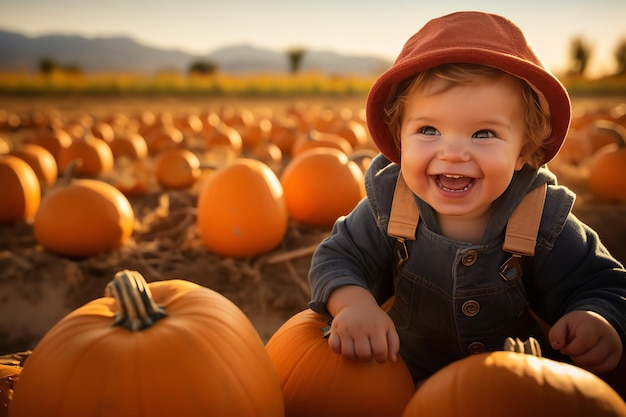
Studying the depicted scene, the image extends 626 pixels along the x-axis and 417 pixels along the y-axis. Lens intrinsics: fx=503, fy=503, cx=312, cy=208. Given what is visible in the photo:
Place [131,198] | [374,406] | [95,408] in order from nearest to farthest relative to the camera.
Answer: [95,408] < [374,406] < [131,198]

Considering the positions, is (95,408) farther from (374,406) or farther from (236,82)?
(236,82)

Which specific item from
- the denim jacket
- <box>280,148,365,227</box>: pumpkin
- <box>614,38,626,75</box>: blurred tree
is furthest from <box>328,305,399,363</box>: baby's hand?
<box>614,38,626,75</box>: blurred tree

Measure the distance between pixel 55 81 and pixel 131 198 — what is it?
1926 cm

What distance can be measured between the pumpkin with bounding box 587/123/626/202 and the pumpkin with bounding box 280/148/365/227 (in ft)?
9.29

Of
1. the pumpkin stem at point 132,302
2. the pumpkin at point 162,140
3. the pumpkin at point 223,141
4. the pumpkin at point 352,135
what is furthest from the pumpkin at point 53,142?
the pumpkin stem at point 132,302

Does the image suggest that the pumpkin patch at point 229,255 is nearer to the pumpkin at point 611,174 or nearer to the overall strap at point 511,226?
the pumpkin at point 611,174

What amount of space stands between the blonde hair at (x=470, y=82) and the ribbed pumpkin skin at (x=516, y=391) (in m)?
0.85

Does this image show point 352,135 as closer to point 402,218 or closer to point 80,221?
point 80,221

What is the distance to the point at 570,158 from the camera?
751 centimetres

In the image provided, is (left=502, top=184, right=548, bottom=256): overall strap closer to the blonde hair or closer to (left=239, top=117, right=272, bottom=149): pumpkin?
the blonde hair

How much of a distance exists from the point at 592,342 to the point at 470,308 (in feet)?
1.35

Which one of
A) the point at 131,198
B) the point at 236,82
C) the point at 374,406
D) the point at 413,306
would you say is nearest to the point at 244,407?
the point at 374,406

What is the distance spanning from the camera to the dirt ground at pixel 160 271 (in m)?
3.31

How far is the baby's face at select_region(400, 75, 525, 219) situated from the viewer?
1.61 m
